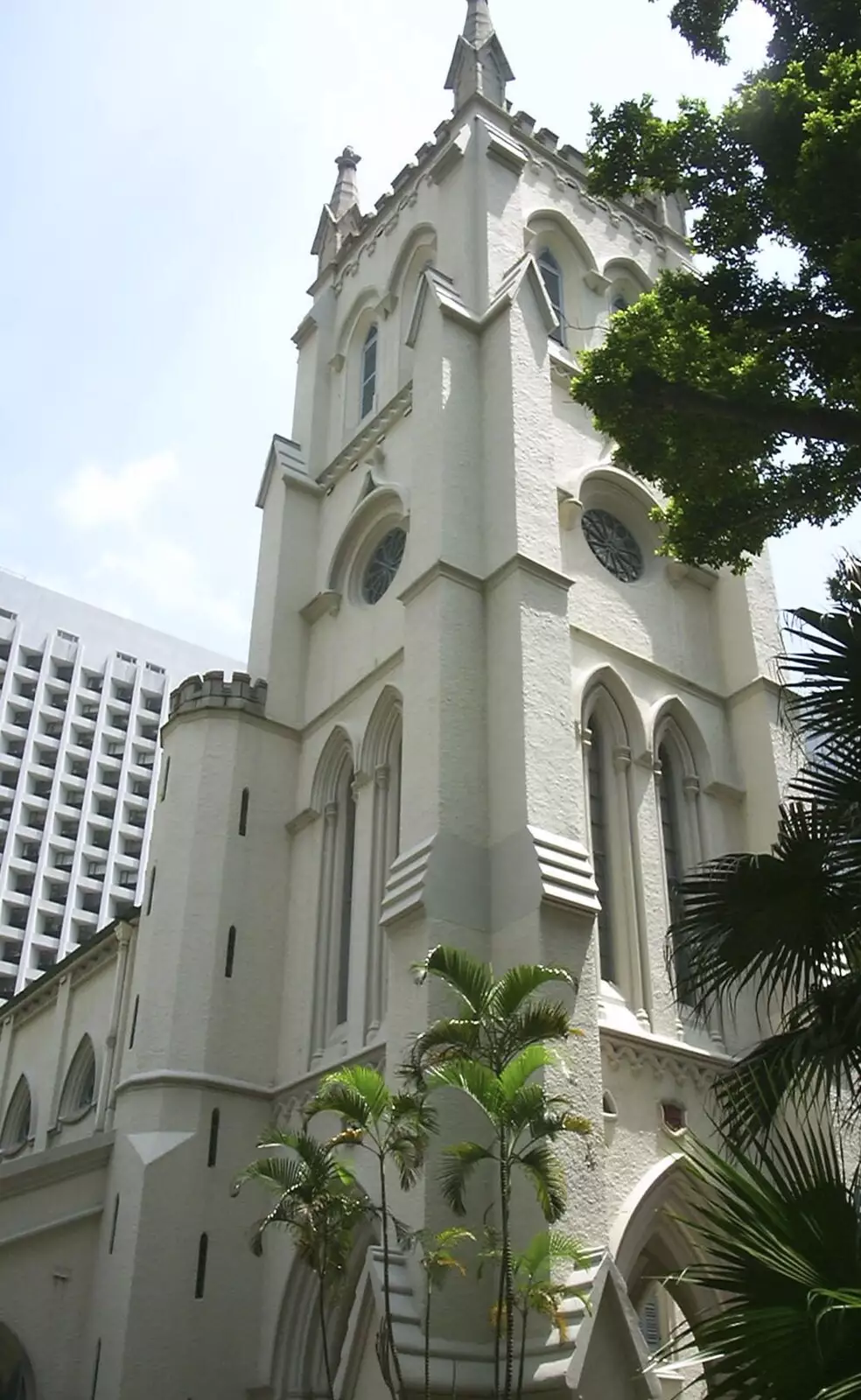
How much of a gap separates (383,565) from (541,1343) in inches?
448

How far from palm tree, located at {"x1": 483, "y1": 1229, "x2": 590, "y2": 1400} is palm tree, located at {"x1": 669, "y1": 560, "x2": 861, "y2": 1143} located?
2.06m

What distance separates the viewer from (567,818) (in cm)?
1396

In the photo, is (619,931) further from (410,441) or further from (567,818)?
(410,441)

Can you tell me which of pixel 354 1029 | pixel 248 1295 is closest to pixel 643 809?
pixel 354 1029

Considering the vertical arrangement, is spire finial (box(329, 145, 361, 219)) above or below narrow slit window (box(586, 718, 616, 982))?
above

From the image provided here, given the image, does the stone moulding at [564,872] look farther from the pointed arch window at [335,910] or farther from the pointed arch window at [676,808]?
the pointed arch window at [335,910]

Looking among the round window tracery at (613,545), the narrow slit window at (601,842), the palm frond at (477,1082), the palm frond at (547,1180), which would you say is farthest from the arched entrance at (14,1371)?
the round window tracery at (613,545)

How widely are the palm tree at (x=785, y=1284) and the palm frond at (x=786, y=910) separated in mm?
2420

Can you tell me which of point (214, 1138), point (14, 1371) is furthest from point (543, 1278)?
point (14, 1371)

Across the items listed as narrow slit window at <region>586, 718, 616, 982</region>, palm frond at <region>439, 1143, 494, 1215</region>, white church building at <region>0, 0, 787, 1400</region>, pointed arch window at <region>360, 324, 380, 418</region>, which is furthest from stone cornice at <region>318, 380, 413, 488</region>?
palm frond at <region>439, 1143, 494, 1215</region>

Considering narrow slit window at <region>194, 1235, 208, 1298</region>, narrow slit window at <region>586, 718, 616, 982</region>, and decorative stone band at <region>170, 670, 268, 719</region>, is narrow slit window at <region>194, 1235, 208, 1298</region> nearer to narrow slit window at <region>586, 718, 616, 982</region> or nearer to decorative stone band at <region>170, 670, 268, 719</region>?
narrow slit window at <region>586, 718, 616, 982</region>

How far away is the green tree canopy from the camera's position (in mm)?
9969

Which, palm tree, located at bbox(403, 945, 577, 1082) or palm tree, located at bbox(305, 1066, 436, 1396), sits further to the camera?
palm tree, located at bbox(403, 945, 577, 1082)

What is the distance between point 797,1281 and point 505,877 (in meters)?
7.87
